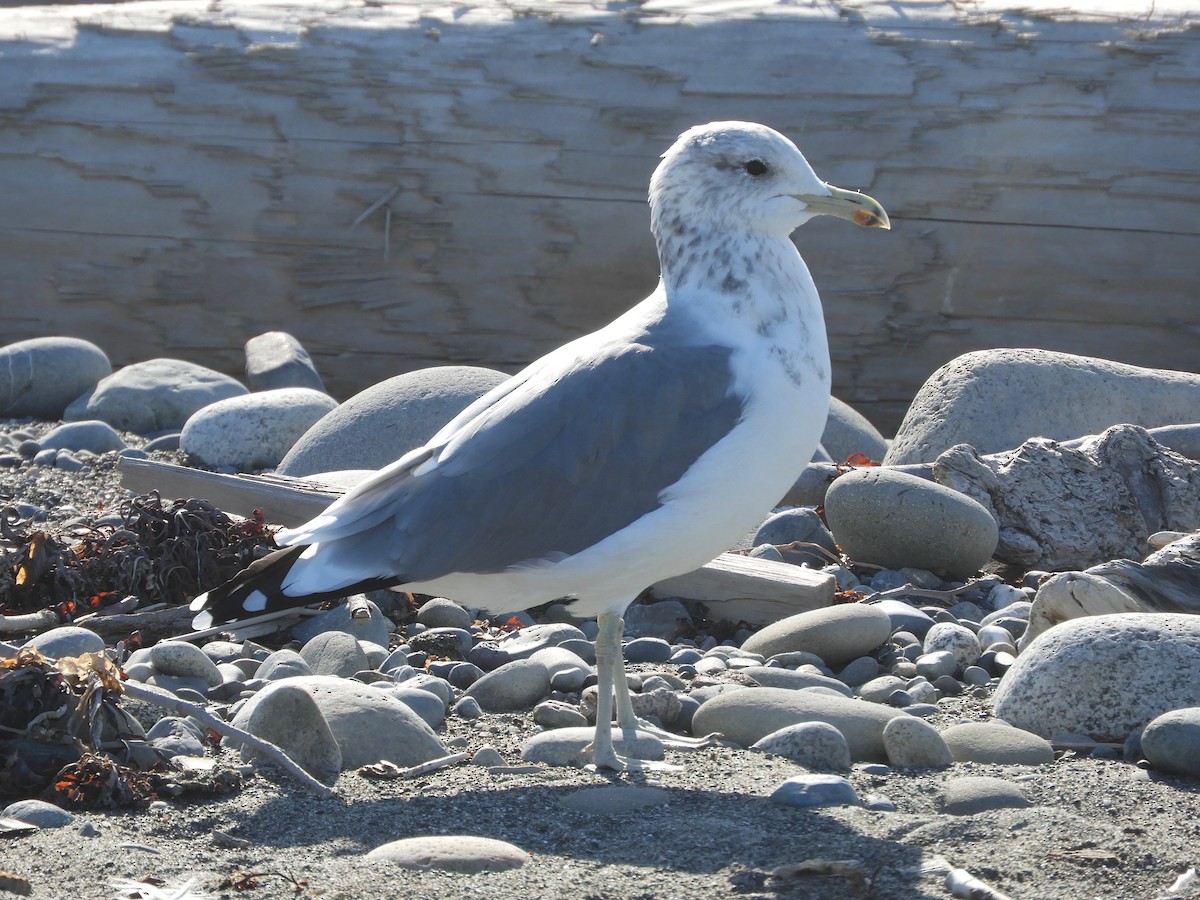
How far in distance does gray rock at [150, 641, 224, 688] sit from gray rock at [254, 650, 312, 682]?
0.14m

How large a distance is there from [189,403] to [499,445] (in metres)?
4.90

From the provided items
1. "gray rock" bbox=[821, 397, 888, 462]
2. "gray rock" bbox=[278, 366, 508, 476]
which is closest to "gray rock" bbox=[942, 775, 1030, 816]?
"gray rock" bbox=[278, 366, 508, 476]

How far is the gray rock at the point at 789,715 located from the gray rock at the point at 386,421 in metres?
2.90

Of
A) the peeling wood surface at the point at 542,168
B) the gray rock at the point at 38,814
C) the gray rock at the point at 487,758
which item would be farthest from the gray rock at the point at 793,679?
the peeling wood surface at the point at 542,168

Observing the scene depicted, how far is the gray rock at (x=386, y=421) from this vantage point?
7176mm

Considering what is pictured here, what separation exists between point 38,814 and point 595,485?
1584 millimetres

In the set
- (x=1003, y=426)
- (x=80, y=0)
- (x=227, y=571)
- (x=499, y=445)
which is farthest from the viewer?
(x=80, y=0)

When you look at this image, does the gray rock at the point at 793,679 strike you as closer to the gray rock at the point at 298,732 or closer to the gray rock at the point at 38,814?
the gray rock at the point at 298,732

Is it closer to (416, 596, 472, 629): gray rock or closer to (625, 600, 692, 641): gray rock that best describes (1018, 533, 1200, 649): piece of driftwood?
(625, 600, 692, 641): gray rock

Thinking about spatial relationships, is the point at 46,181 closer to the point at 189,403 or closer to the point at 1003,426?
the point at 189,403

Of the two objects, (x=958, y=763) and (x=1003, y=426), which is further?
(x=1003, y=426)

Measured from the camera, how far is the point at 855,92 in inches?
328

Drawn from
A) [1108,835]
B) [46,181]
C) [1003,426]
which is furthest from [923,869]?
[46,181]

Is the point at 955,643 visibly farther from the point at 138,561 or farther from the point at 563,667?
the point at 138,561
